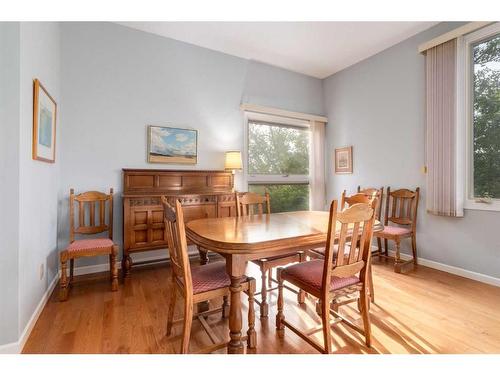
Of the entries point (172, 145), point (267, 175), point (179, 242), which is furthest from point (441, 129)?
point (172, 145)

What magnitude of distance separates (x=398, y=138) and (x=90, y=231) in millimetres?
4126

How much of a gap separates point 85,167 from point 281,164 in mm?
2871

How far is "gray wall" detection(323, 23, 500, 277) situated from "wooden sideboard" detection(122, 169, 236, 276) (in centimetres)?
218

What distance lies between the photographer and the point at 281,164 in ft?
14.2

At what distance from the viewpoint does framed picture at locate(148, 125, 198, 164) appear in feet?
10.8

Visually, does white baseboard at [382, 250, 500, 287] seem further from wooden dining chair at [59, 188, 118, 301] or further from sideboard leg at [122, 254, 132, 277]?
wooden dining chair at [59, 188, 118, 301]

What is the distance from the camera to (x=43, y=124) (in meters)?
2.11

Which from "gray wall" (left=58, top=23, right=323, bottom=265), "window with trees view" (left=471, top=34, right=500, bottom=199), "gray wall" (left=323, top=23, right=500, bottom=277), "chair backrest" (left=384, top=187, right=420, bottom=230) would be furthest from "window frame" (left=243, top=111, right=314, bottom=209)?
"window with trees view" (left=471, top=34, right=500, bottom=199)

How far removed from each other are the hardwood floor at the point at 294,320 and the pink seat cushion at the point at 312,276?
43cm

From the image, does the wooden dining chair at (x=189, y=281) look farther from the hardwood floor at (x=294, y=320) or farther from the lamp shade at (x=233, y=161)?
the lamp shade at (x=233, y=161)

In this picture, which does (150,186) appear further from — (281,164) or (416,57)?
(416,57)

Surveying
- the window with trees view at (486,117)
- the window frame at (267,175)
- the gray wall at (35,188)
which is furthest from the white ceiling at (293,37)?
the gray wall at (35,188)

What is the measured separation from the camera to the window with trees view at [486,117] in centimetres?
261
